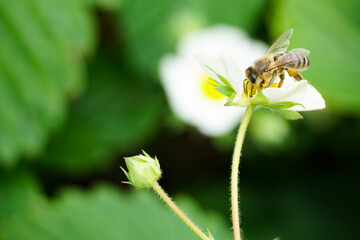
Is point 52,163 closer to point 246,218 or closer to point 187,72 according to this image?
point 187,72

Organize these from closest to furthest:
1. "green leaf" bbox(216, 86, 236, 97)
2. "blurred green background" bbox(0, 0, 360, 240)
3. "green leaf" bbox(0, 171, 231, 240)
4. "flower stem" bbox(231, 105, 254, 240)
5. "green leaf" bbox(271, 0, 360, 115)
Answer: "flower stem" bbox(231, 105, 254, 240)
"green leaf" bbox(216, 86, 236, 97)
"green leaf" bbox(0, 171, 231, 240)
"blurred green background" bbox(0, 0, 360, 240)
"green leaf" bbox(271, 0, 360, 115)

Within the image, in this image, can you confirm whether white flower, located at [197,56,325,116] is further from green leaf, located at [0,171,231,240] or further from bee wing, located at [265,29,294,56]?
green leaf, located at [0,171,231,240]

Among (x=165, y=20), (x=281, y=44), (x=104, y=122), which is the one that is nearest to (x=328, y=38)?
(x=165, y=20)

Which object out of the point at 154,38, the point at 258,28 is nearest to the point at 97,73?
the point at 154,38

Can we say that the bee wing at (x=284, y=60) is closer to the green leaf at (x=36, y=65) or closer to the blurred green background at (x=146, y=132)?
the blurred green background at (x=146, y=132)

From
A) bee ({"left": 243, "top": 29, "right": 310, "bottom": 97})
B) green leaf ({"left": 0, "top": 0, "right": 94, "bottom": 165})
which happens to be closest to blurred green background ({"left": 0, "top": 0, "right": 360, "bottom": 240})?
green leaf ({"left": 0, "top": 0, "right": 94, "bottom": 165})

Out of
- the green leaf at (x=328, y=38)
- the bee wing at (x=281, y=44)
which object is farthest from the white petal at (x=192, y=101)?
the bee wing at (x=281, y=44)
